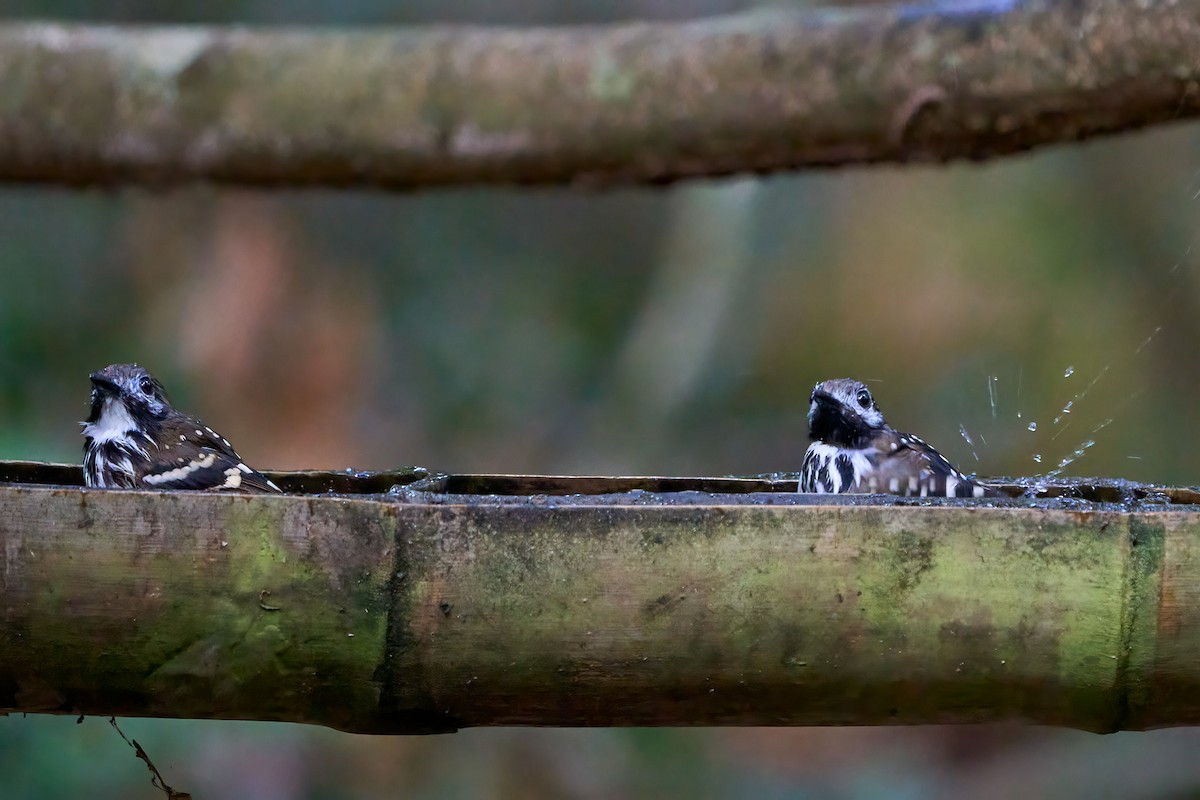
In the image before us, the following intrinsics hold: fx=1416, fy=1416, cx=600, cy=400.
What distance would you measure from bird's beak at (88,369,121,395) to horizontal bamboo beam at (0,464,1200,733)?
164 centimetres

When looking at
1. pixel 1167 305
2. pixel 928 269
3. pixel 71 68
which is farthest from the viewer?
pixel 928 269

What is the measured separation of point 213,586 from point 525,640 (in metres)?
0.54

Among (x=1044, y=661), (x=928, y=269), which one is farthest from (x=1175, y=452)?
(x=1044, y=661)

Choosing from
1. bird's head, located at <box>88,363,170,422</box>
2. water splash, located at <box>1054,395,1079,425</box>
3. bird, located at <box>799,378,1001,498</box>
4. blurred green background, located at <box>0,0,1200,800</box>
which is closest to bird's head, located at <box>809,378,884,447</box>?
bird, located at <box>799,378,1001,498</box>

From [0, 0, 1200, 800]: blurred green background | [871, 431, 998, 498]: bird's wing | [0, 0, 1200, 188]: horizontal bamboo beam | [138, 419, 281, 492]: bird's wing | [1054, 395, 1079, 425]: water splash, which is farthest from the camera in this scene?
[1054, 395, 1079, 425]: water splash

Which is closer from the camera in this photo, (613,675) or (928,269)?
(613,675)

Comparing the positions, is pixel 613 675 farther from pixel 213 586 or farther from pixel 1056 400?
pixel 1056 400

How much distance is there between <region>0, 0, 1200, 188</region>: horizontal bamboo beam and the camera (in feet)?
7.26

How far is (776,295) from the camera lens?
380 inches

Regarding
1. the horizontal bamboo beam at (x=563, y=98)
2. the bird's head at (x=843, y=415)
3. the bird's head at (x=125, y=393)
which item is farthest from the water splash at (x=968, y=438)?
the horizontal bamboo beam at (x=563, y=98)

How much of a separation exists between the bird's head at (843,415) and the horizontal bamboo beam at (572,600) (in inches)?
71.2

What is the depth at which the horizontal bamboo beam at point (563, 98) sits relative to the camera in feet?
7.26

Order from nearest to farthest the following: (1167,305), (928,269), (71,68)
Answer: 1. (71,68)
2. (1167,305)
3. (928,269)

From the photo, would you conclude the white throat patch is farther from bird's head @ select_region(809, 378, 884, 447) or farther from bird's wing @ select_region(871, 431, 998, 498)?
bird's wing @ select_region(871, 431, 998, 498)
